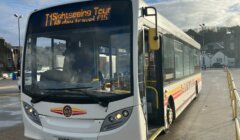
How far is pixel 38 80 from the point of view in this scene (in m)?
5.34

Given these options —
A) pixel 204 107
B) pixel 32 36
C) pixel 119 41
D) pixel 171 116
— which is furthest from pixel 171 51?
pixel 204 107

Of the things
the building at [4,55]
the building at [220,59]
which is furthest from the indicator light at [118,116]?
the building at [220,59]

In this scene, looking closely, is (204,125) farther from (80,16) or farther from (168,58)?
(80,16)

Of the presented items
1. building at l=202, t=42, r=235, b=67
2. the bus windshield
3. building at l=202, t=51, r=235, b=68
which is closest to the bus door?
the bus windshield

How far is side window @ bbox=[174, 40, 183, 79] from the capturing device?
849 centimetres

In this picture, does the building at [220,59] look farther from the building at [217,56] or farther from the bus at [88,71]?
the bus at [88,71]

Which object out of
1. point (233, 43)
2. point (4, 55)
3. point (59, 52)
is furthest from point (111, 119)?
point (233, 43)

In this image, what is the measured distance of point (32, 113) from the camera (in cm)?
536

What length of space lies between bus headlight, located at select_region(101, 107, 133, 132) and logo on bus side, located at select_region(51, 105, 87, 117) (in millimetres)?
420

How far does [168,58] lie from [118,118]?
3.13 meters

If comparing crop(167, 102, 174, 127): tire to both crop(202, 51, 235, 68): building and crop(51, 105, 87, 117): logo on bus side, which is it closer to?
crop(51, 105, 87, 117): logo on bus side

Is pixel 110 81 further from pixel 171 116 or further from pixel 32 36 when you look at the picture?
pixel 171 116

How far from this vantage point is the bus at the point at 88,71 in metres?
4.73

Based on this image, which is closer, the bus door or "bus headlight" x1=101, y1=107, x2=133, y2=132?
"bus headlight" x1=101, y1=107, x2=133, y2=132
